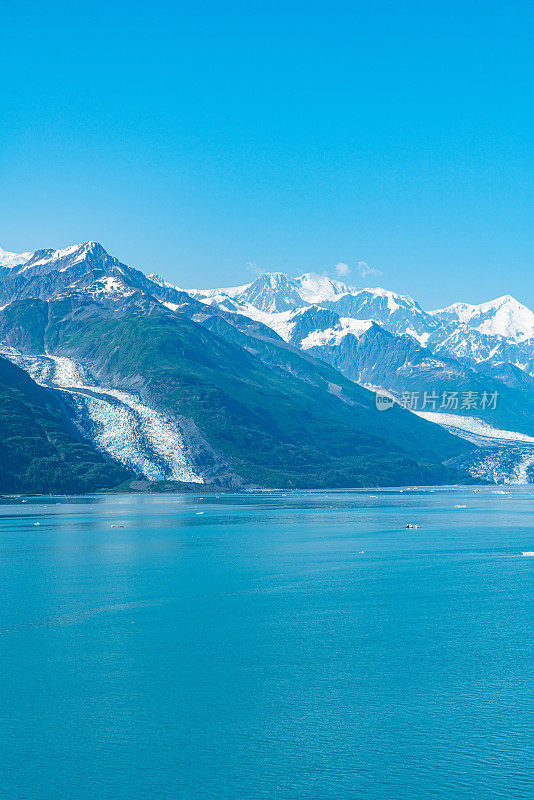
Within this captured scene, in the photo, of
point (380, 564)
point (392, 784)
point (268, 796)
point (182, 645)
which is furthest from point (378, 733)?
point (380, 564)

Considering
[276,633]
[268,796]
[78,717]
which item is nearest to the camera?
[268,796]

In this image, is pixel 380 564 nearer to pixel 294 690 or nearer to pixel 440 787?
pixel 294 690

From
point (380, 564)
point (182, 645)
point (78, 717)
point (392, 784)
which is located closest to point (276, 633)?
point (182, 645)

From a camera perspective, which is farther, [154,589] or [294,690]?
[154,589]

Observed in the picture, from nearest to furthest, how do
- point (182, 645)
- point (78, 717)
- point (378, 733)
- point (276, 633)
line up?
point (378, 733), point (78, 717), point (182, 645), point (276, 633)

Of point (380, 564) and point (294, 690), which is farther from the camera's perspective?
point (380, 564)

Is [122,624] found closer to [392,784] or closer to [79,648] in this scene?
[79,648]
